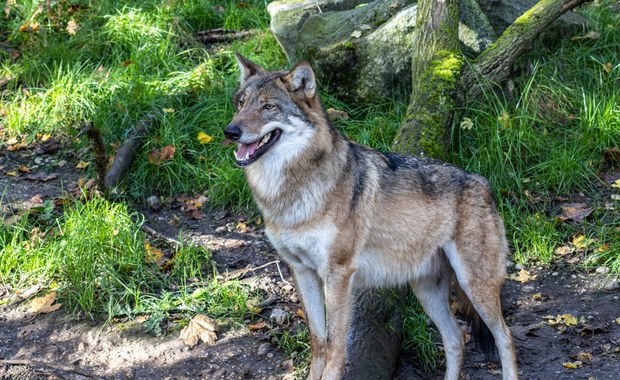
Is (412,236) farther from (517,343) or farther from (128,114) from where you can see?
(128,114)

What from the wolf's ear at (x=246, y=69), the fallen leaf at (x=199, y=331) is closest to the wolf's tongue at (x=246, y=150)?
the wolf's ear at (x=246, y=69)

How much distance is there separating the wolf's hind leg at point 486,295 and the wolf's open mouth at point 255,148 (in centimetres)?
138

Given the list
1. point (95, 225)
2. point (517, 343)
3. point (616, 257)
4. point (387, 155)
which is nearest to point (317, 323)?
point (387, 155)

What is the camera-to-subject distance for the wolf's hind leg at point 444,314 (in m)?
5.39

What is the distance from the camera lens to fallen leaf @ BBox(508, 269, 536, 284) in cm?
641

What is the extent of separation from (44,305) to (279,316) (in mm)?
1729

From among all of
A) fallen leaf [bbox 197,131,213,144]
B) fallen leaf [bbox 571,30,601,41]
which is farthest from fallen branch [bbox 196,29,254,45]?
fallen leaf [bbox 571,30,601,41]

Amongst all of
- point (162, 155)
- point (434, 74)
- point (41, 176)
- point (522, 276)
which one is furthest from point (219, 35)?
point (522, 276)

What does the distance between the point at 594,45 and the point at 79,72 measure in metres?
5.34

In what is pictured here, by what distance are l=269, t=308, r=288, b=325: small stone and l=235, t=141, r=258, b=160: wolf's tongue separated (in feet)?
5.49

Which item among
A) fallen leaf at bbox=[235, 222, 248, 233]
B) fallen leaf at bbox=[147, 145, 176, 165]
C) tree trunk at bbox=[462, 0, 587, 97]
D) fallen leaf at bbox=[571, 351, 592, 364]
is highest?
tree trunk at bbox=[462, 0, 587, 97]

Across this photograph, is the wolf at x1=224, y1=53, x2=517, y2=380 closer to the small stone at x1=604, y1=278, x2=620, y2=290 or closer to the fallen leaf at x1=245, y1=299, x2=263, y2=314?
the fallen leaf at x1=245, y1=299, x2=263, y2=314

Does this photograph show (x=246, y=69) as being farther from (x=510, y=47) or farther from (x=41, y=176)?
(x=41, y=176)

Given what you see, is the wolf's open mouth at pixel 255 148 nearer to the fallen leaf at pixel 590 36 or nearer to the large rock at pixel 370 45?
the large rock at pixel 370 45
